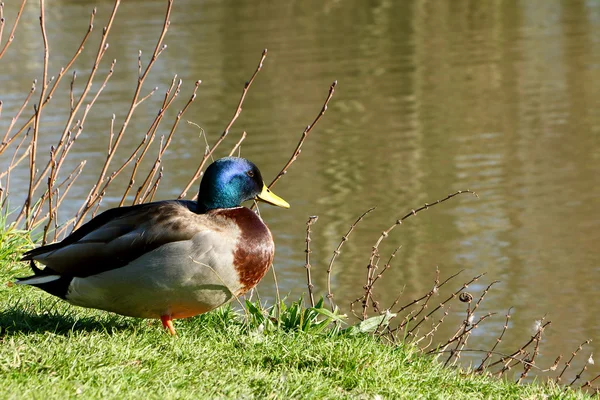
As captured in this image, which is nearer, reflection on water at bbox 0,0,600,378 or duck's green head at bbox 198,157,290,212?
duck's green head at bbox 198,157,290,212

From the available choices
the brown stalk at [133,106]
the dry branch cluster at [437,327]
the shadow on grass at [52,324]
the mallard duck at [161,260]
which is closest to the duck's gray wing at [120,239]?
the mallard duck at [161,260]

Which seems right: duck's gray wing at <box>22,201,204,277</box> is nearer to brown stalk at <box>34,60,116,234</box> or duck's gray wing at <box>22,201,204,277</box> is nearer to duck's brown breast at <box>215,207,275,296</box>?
duck's brown breast at <box>215,207,275,296</box>

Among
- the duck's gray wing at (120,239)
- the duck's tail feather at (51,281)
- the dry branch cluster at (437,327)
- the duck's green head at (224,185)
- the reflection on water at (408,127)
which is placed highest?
the duck's green head at (224,185)

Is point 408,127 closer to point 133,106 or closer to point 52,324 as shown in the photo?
point 133,106

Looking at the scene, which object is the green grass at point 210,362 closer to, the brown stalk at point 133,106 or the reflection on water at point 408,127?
the reflection on water at point 408,127

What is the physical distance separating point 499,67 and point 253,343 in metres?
13.8

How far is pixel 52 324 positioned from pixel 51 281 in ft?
0.65

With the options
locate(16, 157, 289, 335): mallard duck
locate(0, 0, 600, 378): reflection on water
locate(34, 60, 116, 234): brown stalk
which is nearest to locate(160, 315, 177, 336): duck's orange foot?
locate(16, 157, 289, 335): mallard duck

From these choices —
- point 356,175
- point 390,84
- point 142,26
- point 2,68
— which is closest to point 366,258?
point 356,175

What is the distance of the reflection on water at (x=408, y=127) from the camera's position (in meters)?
8.26

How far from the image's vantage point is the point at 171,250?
4.02 meters

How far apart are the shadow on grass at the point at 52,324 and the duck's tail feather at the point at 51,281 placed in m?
0.15

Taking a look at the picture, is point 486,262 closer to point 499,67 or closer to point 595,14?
point 499,67

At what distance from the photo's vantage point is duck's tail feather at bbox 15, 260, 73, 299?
421cm
